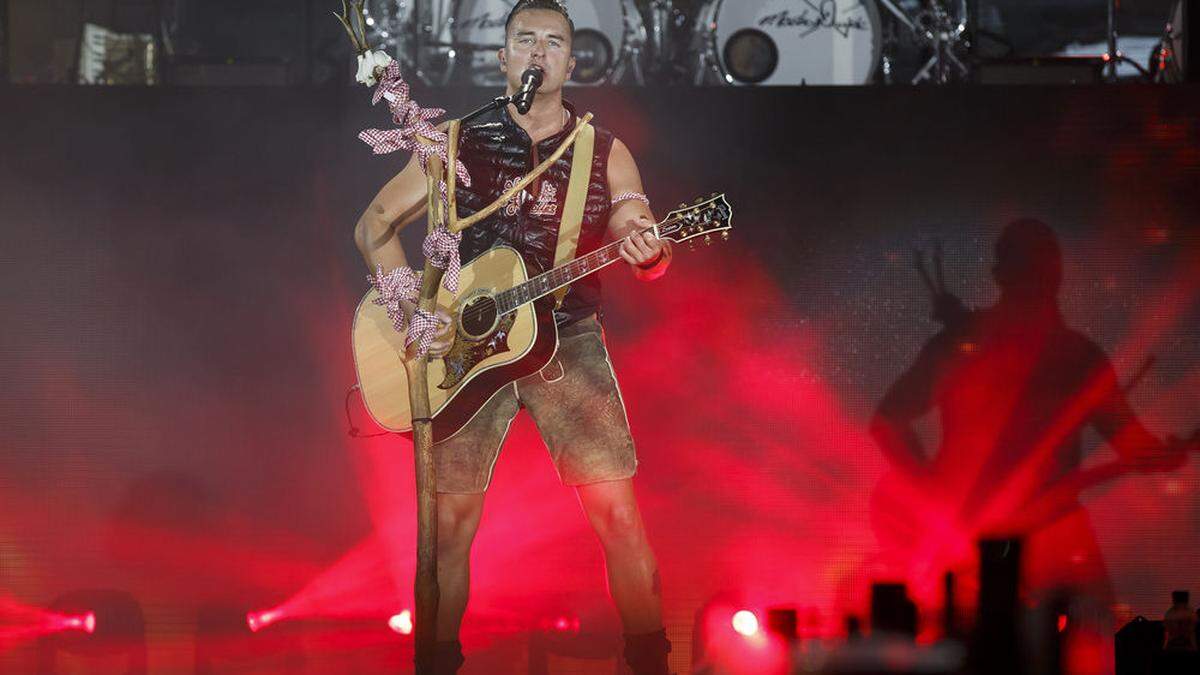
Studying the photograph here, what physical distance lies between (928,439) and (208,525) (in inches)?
119

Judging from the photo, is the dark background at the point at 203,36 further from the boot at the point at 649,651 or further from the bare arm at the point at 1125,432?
the boot at the point at 649,651

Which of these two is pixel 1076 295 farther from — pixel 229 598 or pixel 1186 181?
pixel 229 598

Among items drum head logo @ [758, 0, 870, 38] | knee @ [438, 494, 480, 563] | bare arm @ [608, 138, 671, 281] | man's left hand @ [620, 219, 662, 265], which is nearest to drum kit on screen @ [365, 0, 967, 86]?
drum head logo @ [758, 0, 870, 38]

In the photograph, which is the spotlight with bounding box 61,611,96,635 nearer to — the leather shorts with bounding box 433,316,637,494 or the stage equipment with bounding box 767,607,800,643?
the leather shorts with bounding box 433,316,637,494

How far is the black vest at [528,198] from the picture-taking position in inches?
184

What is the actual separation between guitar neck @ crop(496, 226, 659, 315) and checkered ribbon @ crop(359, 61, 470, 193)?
454mm

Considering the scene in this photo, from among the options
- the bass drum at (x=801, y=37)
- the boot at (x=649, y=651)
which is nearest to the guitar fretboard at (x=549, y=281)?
the boot at (x=649, y=651)

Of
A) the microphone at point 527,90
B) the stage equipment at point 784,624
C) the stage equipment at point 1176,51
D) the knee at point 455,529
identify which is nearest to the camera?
the stage equipment at point 784,624

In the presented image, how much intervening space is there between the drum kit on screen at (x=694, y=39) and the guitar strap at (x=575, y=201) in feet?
3.38

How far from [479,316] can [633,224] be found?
65 centimetres

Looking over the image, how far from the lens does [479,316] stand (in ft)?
14.4

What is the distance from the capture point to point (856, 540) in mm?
5414

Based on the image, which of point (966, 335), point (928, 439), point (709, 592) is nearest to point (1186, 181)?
point (966, 335)

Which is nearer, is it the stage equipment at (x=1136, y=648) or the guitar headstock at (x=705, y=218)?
the stage equipment at (x=1136, y=648)
